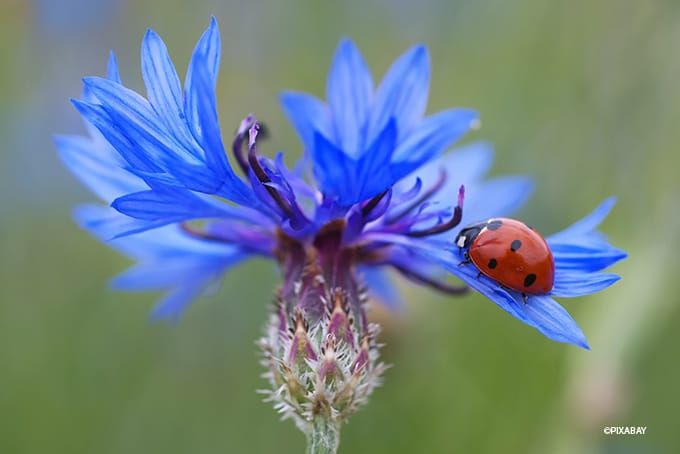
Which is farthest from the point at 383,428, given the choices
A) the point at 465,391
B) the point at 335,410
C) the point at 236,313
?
the point at 335,410

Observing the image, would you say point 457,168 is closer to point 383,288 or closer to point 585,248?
point 383,288

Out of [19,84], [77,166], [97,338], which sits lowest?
[97,338]

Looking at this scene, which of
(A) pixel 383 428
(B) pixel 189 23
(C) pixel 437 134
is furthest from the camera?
(B) pixel 189 23

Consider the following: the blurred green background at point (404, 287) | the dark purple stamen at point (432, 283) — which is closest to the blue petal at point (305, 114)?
the dark purple stamen at point (432, 283)

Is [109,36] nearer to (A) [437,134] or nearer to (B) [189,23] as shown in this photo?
(B) [189,23]

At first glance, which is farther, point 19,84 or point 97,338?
point 19,84

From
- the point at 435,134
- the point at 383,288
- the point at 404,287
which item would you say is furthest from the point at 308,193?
the point at 404,287

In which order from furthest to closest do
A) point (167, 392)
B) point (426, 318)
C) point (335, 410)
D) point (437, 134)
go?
point (167, 392), point (426, 318), point (437, 134), point (335, 410)
